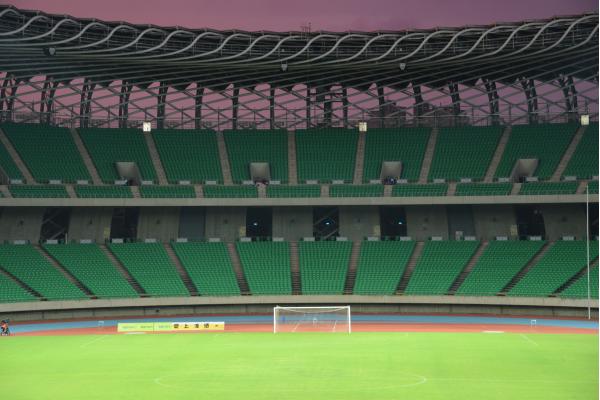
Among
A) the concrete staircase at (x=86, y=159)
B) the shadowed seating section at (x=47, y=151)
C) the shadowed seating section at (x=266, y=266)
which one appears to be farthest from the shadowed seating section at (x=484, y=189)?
the shadowed seating section at (x=47, y=151)

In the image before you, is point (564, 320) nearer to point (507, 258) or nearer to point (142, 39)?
point (507, 258)

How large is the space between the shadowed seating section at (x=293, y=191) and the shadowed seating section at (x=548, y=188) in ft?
66.1

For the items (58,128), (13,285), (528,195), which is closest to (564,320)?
(528,195)

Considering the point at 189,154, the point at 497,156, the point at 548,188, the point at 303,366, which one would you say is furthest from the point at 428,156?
the point at 303,366

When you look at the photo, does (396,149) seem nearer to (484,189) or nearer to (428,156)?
(428,156)

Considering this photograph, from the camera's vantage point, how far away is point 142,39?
6775 cm

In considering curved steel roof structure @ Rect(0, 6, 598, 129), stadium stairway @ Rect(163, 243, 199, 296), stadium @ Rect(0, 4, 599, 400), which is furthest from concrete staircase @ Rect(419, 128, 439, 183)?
stadium stairway @ Rect(163, 243, 199, 296)

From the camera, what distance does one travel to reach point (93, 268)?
64.7 m

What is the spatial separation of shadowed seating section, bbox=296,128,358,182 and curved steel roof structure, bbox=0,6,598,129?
173 centimetres

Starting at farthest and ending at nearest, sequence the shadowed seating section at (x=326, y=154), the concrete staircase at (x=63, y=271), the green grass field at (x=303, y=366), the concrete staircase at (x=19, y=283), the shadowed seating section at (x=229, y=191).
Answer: the shadowed seating section at (x=326, y=154), the shadowed seating section at (x=229, y=191), the concrete staircase at (x=63, y=271), the concrete staircase at (x=19, y=283), the green grass field at (x=303, y=366)

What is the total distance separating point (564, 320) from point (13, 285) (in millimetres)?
44984

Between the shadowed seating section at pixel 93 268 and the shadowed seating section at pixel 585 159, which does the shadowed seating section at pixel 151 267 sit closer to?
the shadowed seating section at pixel 93 268

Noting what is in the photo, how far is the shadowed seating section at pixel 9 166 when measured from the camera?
70.3 metres

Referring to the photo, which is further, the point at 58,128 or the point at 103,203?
the point at 58,128
